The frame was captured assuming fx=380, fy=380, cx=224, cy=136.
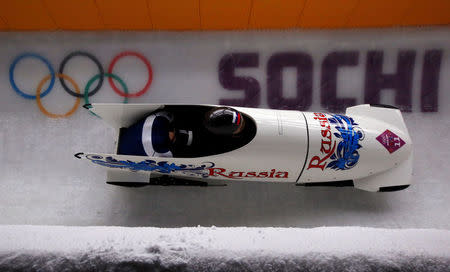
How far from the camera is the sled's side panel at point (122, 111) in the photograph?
3000mm

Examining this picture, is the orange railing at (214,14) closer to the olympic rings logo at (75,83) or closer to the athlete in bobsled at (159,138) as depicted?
the olympic rings logo at (75,83)

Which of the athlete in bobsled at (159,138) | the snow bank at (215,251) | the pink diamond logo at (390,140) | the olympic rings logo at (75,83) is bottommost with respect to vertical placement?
the snow bank at (215,251)

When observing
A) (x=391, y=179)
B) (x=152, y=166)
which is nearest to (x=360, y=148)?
(x=391, y=179)

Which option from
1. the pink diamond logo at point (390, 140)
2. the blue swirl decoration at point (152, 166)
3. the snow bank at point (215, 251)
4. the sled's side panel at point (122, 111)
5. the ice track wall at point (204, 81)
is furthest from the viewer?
the ice track wall at point (204, 81)

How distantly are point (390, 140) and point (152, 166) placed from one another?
1962mm

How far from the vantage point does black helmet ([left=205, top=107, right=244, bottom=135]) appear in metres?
2.62

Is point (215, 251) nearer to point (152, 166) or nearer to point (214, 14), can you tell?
point (152, 166)

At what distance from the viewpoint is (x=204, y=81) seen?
377 cm

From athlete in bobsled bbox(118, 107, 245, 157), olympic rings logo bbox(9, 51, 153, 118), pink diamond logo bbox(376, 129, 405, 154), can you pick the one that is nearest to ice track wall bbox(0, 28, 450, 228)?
olympic rings logo bbox(9, 51, 153, 118)

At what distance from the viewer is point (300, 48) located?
12.4ft

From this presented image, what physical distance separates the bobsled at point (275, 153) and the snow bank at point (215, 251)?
68 cm

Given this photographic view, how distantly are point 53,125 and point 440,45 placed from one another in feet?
12.6

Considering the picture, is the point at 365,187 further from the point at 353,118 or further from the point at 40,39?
the point at 40,39

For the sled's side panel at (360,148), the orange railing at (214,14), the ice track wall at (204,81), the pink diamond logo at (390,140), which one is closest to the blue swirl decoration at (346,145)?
the sled's side panel at (360,148)
